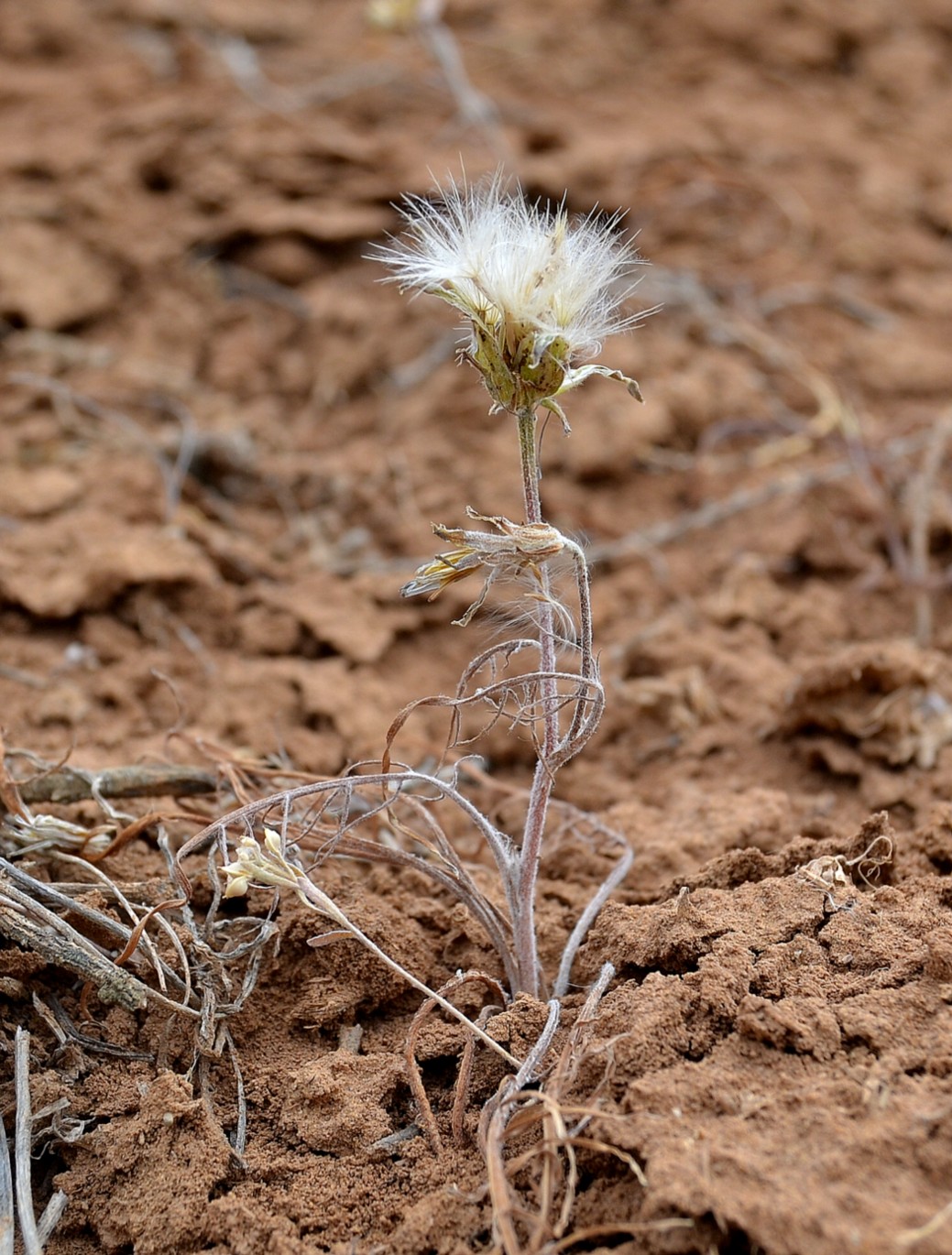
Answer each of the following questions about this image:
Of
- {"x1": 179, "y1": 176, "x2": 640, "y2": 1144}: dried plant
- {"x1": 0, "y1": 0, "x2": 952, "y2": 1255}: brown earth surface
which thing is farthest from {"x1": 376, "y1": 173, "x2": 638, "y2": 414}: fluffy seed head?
{"x1": 0, "y1": 0, "x2": 952, "y2": 1255}: brown earth surface

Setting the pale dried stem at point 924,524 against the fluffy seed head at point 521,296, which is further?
the pale dried stem at point 924,524

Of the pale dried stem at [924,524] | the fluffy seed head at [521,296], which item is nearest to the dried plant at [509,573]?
the fluffy seed head at [521,296]

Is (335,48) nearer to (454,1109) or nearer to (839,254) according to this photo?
(839,254)

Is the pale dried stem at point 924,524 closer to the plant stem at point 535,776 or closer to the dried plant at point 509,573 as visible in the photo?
the dried plant at point 509,573

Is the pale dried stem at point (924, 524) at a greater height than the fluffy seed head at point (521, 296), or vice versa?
the fluffy seed head at point (521, 296)

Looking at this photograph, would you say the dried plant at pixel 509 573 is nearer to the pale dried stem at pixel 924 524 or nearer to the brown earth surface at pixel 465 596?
the brown earth surface at pixel 465 596

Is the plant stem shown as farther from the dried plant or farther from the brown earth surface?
the brown earth surface
